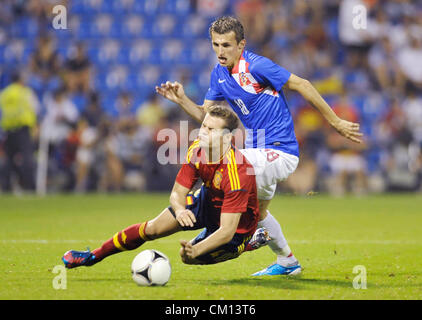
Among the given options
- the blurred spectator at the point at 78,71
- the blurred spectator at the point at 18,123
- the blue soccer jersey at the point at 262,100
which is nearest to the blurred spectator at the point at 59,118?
the blurred spectator at the point at 18,123

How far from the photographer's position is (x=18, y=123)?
55.3 ft

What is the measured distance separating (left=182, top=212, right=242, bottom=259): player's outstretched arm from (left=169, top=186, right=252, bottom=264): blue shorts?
0.21 meters

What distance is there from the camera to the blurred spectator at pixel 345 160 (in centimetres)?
1797

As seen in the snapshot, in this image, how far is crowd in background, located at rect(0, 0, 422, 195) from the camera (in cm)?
1800

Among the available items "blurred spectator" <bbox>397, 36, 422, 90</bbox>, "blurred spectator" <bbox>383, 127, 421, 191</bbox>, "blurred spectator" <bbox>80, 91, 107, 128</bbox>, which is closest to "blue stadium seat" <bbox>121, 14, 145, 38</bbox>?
"blurred spectator" <bbox>80, 91, 107, 128</bbox>

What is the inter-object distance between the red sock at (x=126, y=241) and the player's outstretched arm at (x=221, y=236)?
0.63 metres

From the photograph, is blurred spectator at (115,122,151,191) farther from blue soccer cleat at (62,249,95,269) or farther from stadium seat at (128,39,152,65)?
blue soccer cleat at (62,249,95,269)

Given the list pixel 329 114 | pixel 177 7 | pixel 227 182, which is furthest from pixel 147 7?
pixel 227 182

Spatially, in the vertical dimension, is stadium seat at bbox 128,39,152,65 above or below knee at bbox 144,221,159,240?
above

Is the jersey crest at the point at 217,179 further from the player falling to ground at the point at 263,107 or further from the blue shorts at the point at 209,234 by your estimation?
the player falling to ground at the point at 263,107

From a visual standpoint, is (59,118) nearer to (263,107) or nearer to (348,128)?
(263,107)

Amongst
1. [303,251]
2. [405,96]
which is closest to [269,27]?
[405,96]

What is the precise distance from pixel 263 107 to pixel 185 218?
1.45m
